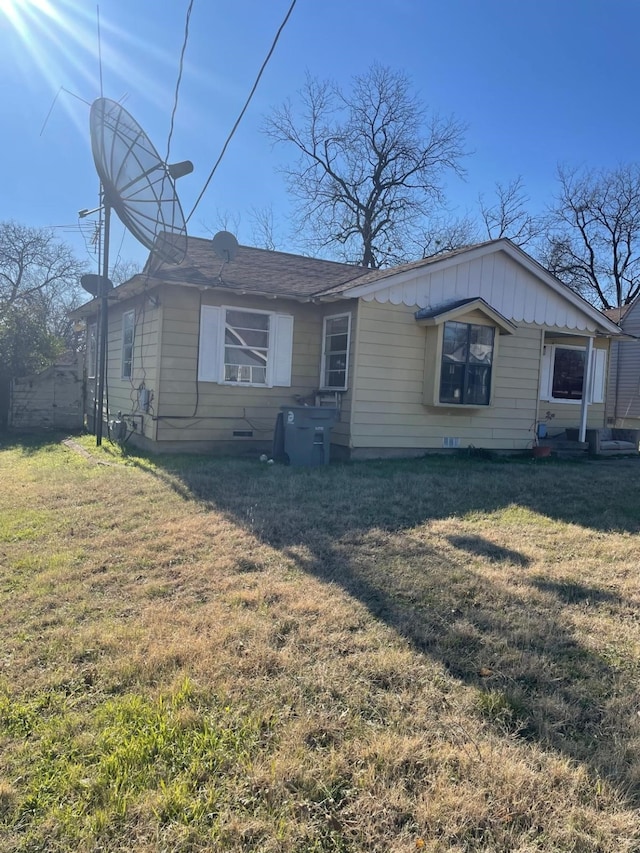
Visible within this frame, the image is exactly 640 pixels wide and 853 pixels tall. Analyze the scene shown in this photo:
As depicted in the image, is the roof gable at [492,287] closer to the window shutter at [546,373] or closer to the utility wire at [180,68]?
the window shutter at [546,373]

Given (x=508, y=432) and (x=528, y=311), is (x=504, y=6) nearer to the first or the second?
(x=528, y=311)

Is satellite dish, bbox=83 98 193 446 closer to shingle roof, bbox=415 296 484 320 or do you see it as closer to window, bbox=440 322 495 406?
shingle roof, bbox=415 296 484 320

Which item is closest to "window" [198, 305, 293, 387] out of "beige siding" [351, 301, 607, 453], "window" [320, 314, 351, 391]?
"window" [320, 314, 351, 391]

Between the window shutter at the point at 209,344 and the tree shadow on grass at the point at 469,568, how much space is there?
1.70 m

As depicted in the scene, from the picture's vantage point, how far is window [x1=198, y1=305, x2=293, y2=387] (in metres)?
9.25

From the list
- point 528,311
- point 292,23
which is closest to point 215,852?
point 292,23

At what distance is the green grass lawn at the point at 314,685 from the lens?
1.81 meters

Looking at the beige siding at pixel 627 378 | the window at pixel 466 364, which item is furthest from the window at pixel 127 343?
the beige siding at pixel 627 378

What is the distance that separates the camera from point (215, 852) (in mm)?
1672

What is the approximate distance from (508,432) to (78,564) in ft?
28.2

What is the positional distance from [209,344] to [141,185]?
2616mm

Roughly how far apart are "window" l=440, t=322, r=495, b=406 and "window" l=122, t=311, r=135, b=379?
5955mm

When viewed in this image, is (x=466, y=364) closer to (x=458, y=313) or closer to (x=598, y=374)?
(x=458, y=313)

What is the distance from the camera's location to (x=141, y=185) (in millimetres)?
8703
